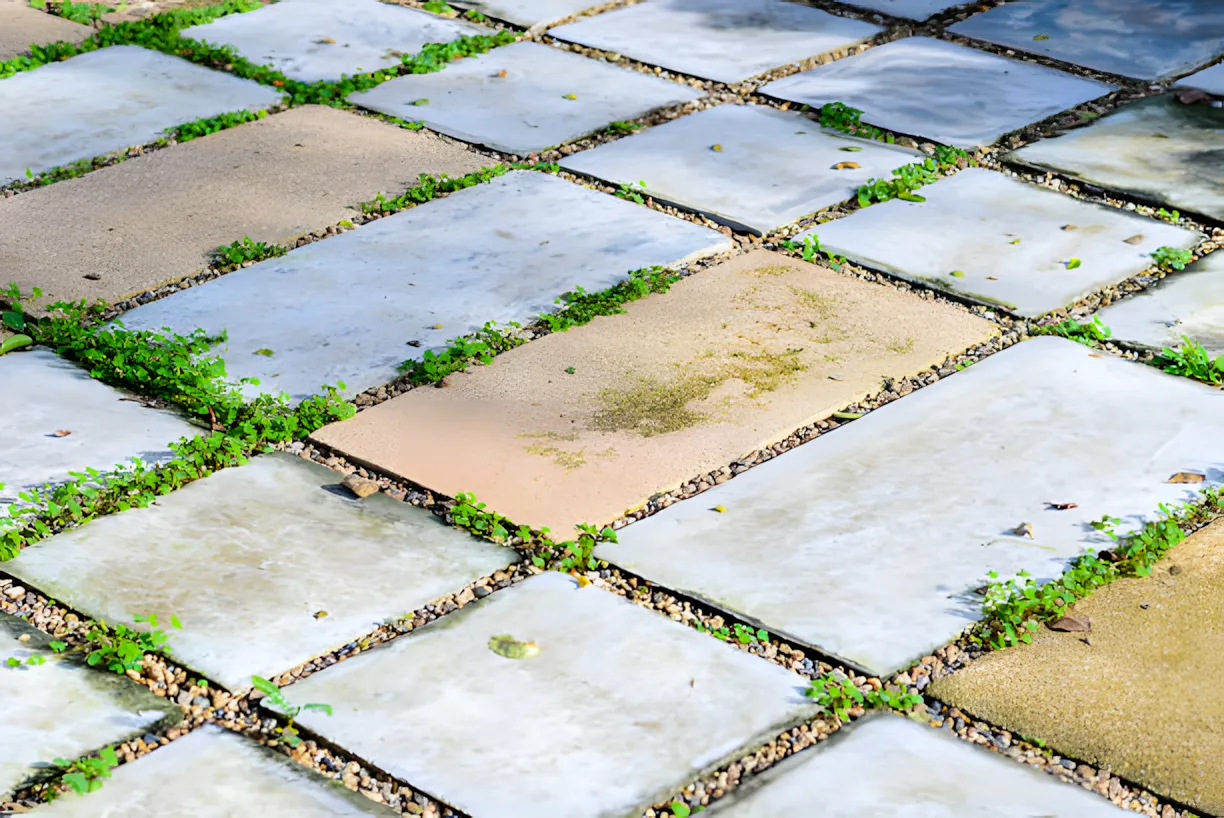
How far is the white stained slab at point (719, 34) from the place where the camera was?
4.90 meters

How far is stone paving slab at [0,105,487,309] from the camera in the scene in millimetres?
3682

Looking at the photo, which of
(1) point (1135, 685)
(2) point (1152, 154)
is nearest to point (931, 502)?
(1) point (1135, 685)

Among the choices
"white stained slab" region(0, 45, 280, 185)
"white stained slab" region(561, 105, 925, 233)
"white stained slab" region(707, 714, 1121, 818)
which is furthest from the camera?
"white stained slab" region(0, 45, 280, 185)

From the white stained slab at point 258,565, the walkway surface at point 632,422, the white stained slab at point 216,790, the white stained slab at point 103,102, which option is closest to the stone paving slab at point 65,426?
the walkway surface at point 632,422

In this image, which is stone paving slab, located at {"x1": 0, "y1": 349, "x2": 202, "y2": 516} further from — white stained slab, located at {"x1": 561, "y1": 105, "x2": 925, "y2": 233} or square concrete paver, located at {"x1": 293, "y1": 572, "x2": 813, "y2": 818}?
white stained slab, located at {"x1": 561, "y1": 105, "x2": 925, "y2": 233}

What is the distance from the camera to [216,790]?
210 centimetres

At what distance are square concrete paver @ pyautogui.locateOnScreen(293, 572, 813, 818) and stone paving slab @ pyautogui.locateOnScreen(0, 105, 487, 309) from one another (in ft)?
5.26

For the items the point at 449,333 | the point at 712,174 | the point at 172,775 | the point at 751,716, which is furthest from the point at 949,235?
the point at 172,775

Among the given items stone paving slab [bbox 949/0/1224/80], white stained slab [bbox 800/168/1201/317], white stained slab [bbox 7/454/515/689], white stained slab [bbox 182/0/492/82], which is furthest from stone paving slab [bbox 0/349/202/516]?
stone paving slab [bbox 949/0/1224/80]

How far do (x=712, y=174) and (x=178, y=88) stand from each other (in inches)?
70.2

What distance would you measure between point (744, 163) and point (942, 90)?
840mm

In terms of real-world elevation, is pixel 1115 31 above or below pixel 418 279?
above

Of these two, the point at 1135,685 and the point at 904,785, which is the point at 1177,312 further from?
the point at 904,785

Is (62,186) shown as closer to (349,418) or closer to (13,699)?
(349,418)
